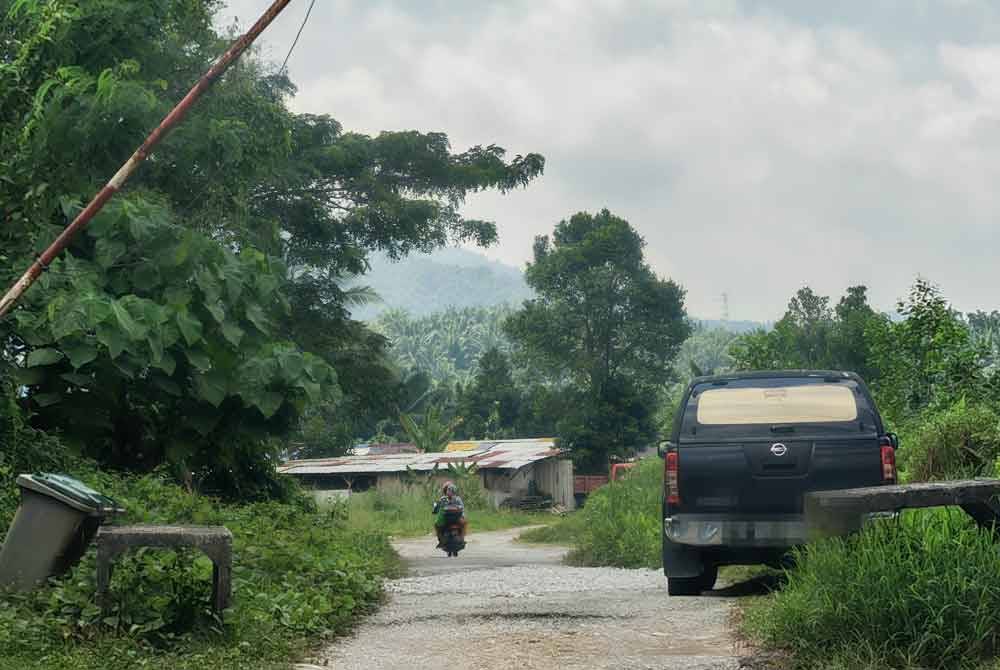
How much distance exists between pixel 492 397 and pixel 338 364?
41674 mm

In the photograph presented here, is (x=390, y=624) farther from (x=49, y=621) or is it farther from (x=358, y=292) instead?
(x=358, y=292)

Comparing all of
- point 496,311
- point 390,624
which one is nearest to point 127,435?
point 390,624

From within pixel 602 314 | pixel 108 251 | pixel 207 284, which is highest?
pixel 602 314

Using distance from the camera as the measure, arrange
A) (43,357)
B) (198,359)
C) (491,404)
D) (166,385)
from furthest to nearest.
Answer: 1. (491,404)
2. (166,385)
3. (198,359)
4. (43,357)

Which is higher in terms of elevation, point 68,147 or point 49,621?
point 68,147

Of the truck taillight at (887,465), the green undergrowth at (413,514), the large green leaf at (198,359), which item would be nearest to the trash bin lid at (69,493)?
the large green leaf at (198,359)

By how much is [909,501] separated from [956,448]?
952cm

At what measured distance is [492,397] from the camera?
75938mm

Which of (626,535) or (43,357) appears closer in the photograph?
(43,357)

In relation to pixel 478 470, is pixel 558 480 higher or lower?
lower

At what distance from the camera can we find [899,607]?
25.9ft

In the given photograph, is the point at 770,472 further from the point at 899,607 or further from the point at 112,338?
the point at 112,338

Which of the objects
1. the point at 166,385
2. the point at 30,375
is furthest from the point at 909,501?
the point at 30,375

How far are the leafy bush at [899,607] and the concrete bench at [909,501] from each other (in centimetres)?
27
